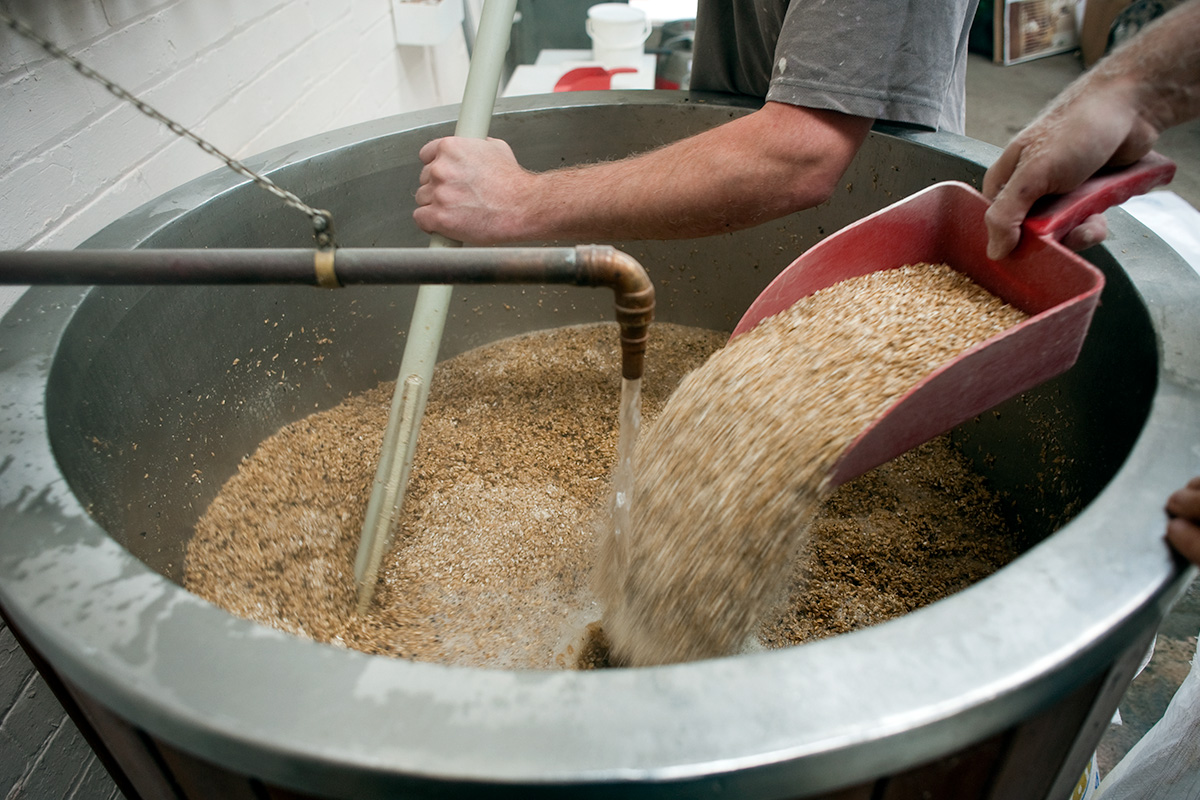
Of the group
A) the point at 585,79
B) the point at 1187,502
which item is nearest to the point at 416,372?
the point at 1187,502

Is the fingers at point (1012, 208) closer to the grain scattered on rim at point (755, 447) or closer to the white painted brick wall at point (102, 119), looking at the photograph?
the grain scattered on rim at point (755, 447)

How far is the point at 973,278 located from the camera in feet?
3.22

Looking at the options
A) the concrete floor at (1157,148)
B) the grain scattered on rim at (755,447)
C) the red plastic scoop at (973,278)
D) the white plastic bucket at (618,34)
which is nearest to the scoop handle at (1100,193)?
the red plastic scoop at (973,278)

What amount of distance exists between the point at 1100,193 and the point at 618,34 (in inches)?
82.8

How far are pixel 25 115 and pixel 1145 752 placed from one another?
163 cm

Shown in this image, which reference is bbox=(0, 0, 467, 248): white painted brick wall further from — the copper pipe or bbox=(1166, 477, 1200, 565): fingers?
bbox=(1166, 477, 1200, 565): fingers

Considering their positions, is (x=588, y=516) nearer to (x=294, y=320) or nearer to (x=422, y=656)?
(x=422, y=656)

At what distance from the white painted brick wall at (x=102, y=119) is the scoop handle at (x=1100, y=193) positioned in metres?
1.22

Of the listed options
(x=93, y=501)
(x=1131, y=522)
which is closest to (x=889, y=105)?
(x=1131, y=522)

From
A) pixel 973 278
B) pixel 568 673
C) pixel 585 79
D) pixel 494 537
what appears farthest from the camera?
pixel 585 79

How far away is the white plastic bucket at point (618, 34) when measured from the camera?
8.41 ft

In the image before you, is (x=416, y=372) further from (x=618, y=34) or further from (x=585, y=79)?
(x=618, y=34)

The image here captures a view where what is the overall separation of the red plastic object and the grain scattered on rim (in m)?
1.66

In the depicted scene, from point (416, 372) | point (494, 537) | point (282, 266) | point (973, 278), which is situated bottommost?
point (494, 537)
